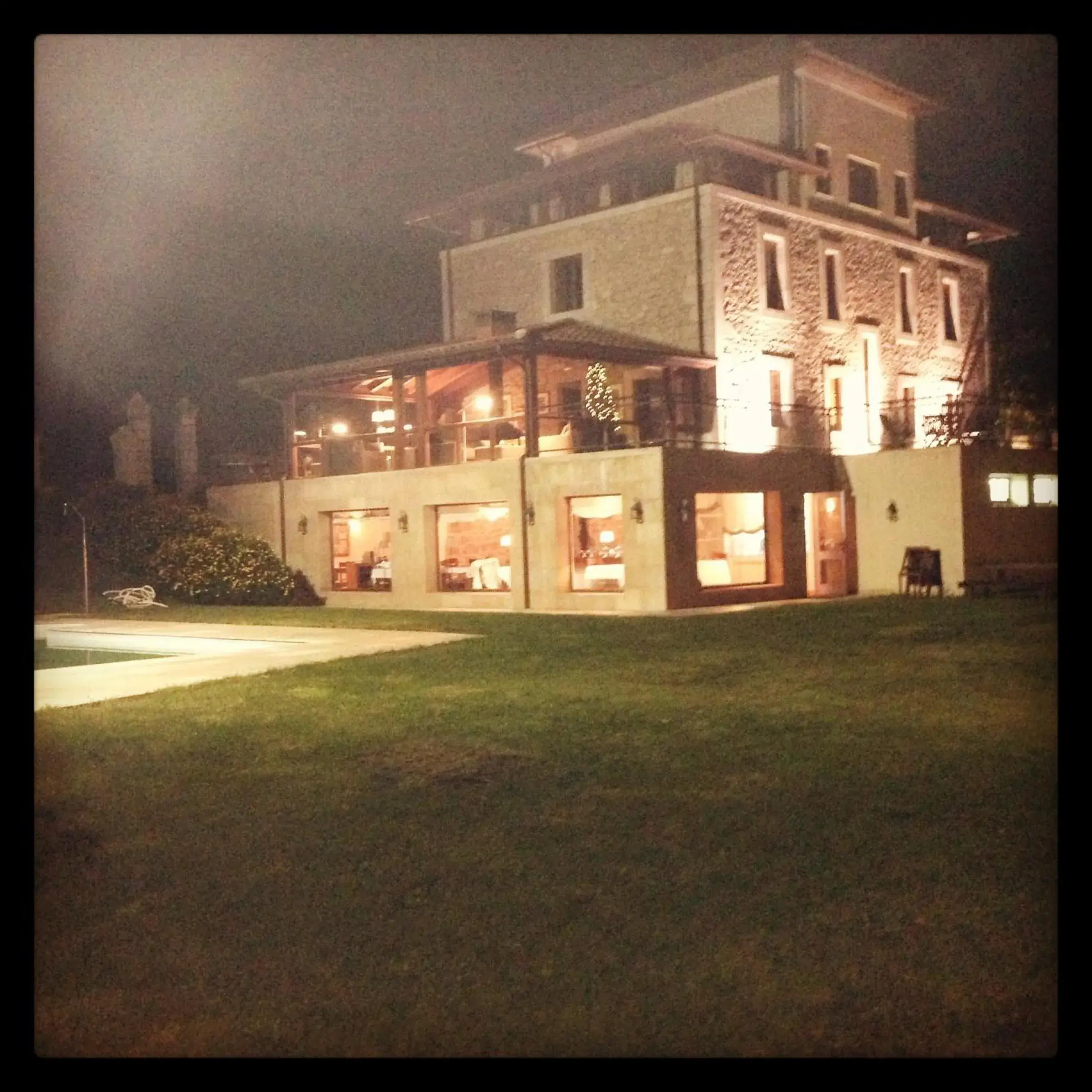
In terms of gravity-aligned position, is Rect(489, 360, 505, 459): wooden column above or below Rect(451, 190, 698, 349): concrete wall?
below

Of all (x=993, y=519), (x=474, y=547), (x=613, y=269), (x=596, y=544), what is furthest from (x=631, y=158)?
(x=993, y=519)

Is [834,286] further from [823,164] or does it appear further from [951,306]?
[951,306]

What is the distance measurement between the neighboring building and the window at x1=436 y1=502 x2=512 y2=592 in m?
0.05

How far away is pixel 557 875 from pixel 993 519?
1709 centimetres

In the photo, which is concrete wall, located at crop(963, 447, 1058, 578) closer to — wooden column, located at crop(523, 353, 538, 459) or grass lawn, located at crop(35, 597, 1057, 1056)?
wooden column, located at crop(523, 353, 538, 459)

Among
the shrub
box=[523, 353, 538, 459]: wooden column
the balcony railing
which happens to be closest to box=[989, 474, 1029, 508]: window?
the balcony railing

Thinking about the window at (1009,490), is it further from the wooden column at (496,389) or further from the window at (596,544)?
the wooden column at (496,389)

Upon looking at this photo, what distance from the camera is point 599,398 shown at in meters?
21.6

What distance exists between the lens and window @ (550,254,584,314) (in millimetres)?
25234
